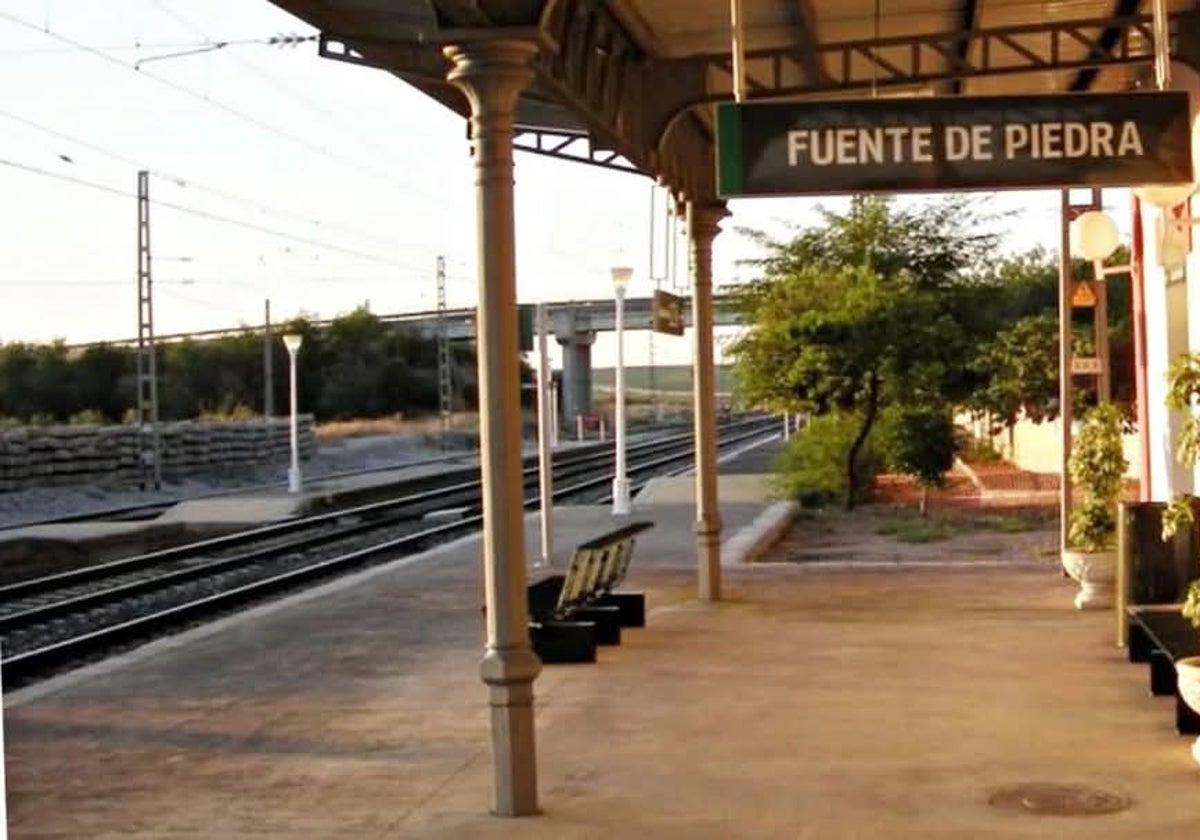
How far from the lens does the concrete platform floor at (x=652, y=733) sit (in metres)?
7.13

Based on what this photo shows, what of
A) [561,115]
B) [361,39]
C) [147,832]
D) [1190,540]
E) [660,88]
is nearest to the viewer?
[147,832]

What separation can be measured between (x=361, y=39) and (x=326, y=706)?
154 inches

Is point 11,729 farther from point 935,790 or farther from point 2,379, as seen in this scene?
point 2,379

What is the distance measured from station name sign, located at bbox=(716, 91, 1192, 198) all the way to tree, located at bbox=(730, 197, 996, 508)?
767 inches

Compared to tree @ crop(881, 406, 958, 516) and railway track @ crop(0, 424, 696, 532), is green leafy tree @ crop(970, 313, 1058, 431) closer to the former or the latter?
tree @ crop(881, 406, 958, 516)

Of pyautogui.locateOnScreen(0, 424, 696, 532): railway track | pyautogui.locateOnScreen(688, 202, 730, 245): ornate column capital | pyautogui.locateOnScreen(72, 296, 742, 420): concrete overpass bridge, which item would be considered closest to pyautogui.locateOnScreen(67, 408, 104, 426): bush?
pyautogui.locateOnScreen(0, 424, 696, 532): railway track

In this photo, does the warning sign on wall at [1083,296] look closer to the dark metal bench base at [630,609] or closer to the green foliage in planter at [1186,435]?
the dark metal bench base at [630,609]

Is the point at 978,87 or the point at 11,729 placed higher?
the point at 978,87

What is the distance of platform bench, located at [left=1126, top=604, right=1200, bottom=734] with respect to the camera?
8.32 metres

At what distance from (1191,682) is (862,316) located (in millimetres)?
19681

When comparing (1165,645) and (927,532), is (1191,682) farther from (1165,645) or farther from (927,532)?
(927,532)

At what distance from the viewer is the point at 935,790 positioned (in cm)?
741

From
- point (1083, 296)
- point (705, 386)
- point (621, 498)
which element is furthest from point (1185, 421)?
point (621, 498)

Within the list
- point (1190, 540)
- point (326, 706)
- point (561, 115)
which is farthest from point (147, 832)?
point (561, 115)
